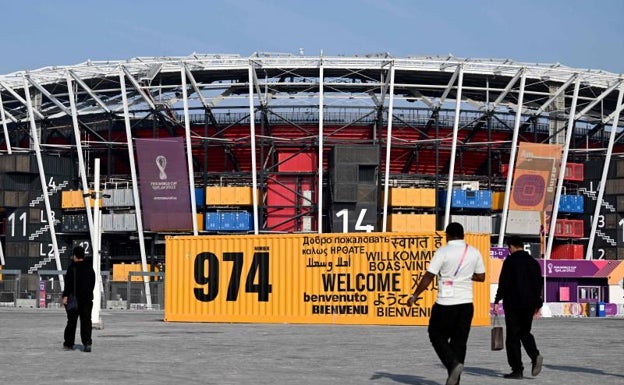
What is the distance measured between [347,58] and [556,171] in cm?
2047

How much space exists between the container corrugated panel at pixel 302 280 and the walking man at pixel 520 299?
24845 mm

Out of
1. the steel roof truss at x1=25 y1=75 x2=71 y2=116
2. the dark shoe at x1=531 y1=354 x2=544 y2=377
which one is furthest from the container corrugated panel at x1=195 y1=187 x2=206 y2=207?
the dark shoe at x1=531 y1=354 x2=544 y2=377

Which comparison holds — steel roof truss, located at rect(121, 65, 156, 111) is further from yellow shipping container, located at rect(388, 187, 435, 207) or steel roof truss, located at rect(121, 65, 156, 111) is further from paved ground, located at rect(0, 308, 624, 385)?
paved ground, located at rect(0, 308, 624, 385)

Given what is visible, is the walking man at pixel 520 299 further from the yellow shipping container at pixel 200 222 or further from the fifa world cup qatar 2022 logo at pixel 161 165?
the yellow shipping container at pixel 200 222

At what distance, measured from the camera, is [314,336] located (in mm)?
32969

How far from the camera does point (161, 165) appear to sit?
9738 centimetres

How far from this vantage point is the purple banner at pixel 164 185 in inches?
3809

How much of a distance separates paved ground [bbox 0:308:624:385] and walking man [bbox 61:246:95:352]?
0.40 meters

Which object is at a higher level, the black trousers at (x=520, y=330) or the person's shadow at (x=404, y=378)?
the black trousers at (x=520, y=330)

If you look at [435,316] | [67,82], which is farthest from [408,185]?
[435,316]

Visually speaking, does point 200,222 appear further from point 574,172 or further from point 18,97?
point 574,172

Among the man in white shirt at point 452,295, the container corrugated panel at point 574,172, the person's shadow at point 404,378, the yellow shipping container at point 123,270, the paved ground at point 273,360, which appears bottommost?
the yellow shipping container at point 123,270

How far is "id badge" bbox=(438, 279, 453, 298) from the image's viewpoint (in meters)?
16.5

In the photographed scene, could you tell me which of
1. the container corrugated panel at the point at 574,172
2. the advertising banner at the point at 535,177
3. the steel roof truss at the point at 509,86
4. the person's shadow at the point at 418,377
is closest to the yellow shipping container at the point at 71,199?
the steel roof truss at the point at 509,86
